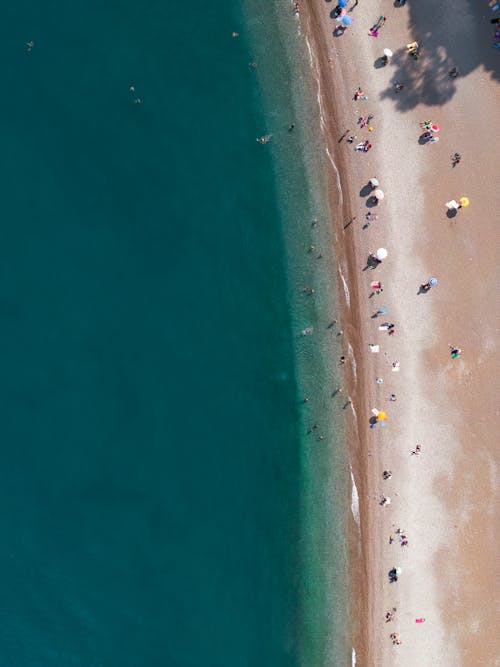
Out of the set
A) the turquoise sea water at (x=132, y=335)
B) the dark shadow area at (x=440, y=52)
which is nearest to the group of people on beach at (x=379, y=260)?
the dark shadow area at (x=440, y=52)

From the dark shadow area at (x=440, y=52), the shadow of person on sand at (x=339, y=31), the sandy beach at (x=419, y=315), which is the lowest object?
the sandy beach at (x=419, y=315)

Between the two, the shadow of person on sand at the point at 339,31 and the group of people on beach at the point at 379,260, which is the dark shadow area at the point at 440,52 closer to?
the group of people on beach at the point at 379,260

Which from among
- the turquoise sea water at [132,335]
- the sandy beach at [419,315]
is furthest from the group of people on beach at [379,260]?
the turquoise sea water at [132,335]

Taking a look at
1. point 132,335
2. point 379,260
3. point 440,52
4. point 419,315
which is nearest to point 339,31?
point 440,52

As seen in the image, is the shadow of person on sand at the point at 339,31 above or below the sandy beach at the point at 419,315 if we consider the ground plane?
above

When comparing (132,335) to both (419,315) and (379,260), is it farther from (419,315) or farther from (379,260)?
(419,315)

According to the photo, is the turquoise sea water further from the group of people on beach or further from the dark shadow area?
the dark shadow area

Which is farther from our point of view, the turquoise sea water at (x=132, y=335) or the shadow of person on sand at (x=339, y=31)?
the shadow of person on sand at (x=339, y=31)
